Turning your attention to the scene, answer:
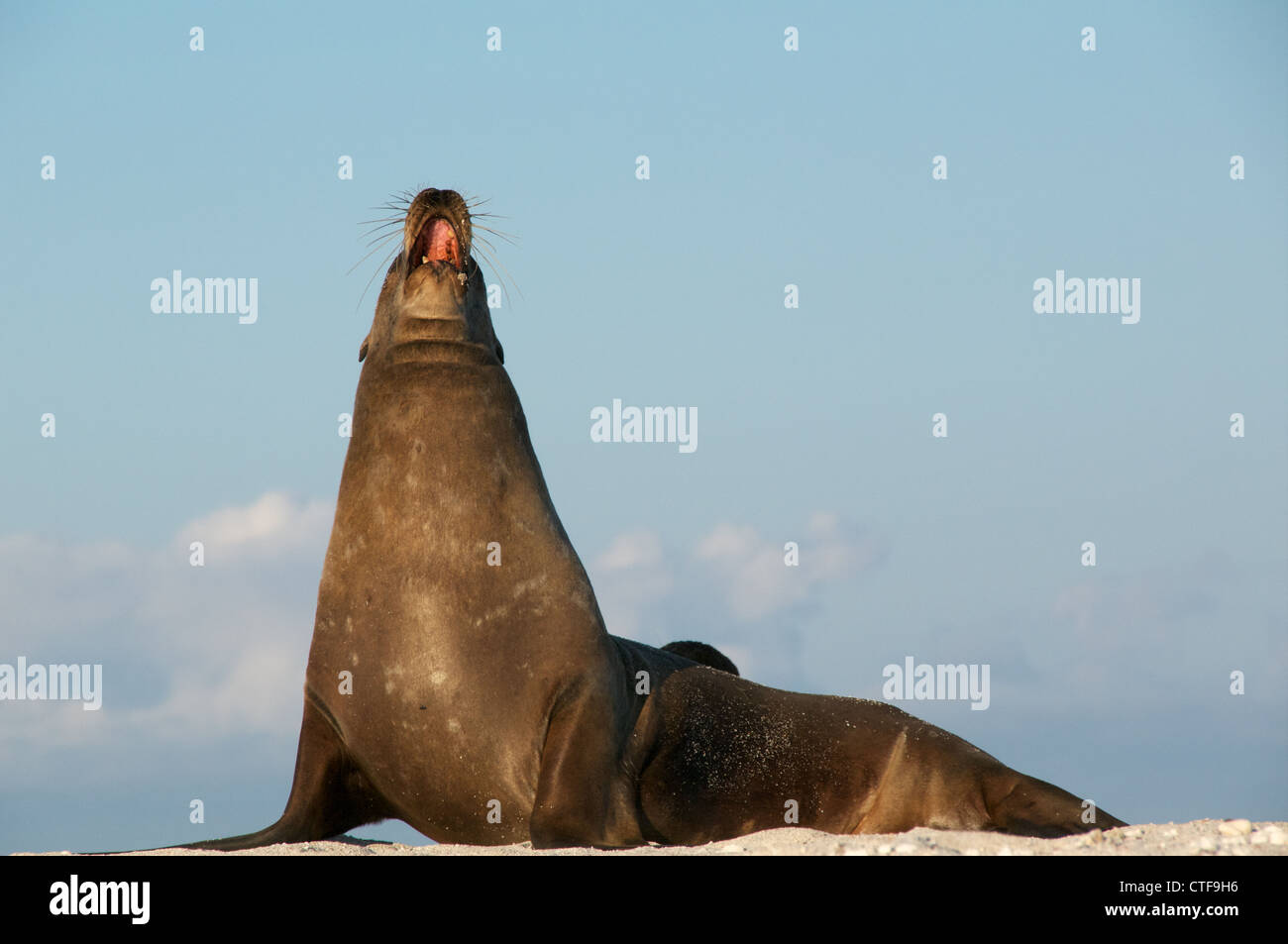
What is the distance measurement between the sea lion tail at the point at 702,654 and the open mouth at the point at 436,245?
384 cm

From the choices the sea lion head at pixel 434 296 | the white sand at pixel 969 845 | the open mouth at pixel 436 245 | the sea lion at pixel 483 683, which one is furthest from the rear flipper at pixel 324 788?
the open mouth at pixel 436 245

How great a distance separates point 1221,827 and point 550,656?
432 cm

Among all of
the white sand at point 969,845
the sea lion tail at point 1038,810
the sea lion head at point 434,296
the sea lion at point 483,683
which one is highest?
the sea lion head at point 434,296

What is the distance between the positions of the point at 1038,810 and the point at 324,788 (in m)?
5.24

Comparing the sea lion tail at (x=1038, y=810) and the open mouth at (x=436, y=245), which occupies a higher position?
the open mouth at (x=436, y=245)

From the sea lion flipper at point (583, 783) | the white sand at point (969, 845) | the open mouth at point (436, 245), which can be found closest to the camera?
→ the white sand at point (969, 845)

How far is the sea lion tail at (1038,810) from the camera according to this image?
36.1ft

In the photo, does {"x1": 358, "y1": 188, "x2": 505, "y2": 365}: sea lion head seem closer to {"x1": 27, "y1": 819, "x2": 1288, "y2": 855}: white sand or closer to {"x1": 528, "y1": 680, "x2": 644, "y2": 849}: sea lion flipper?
{"x1": 528, "y1": 680, "x2": 644, "y2": 849}: sea lion flipper

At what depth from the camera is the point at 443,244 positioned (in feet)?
36.8

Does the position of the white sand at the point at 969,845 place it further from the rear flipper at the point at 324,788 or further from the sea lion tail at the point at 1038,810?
the sea lion tail at the point at 1038,810

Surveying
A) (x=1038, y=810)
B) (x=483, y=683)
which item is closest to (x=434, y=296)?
(x=483, y=683)

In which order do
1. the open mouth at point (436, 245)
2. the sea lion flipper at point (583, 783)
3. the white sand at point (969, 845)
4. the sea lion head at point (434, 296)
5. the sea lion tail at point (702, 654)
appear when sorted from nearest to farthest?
the white sand at point (969, 845) → the sea lion flipper at point (583, 783) → the sea lion head at point (434, 296) → the open mouth at point (436, 245) → the sea lion tail at point (702, 654)

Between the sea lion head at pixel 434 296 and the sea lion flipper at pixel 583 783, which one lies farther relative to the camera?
the sea lion head at pixel 434 296
